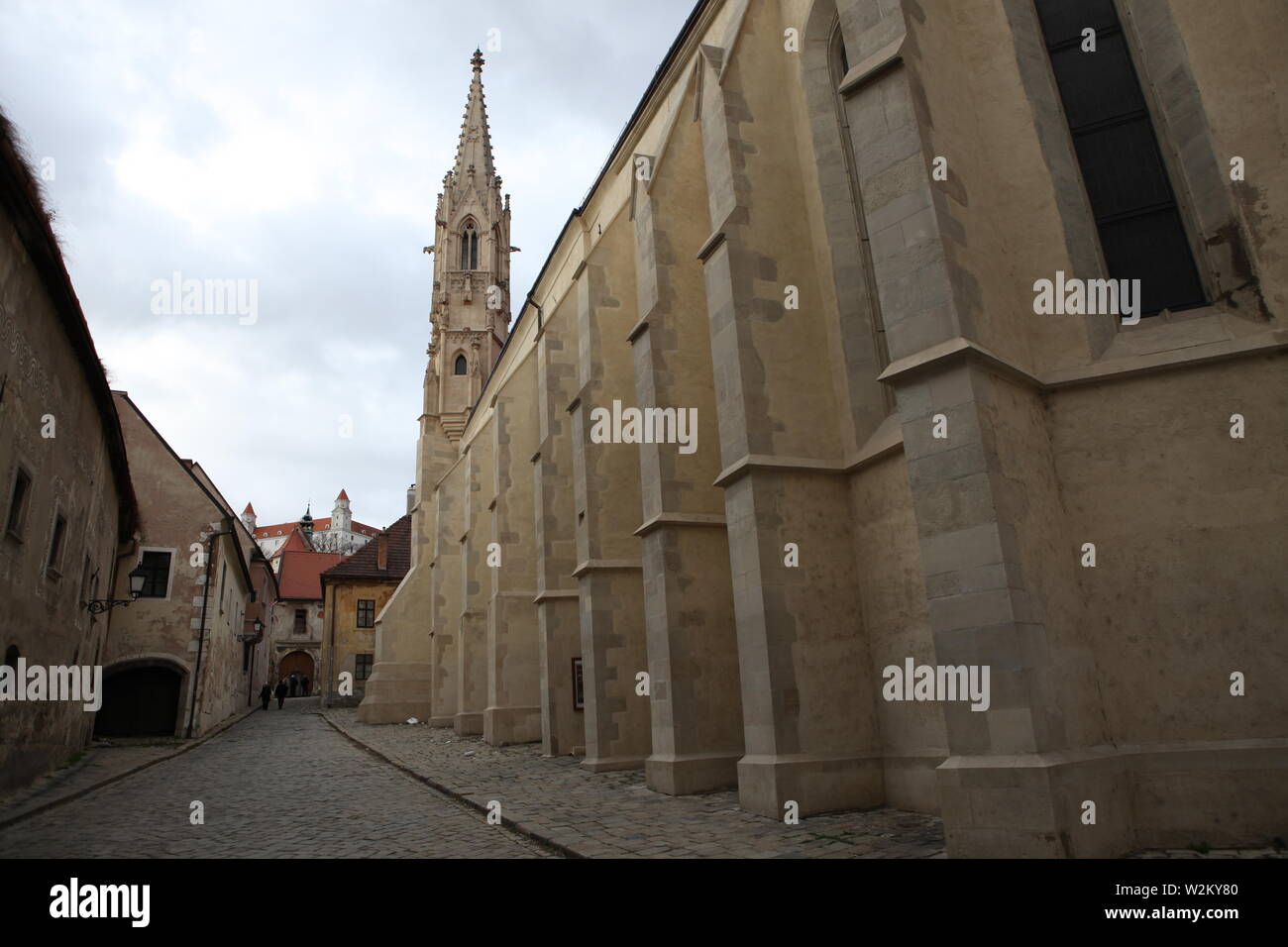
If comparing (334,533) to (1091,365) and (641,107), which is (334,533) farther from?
(1091,365)

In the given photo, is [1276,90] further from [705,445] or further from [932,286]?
[705,445]

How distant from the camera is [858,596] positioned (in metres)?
8.62

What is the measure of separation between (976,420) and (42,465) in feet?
40.2

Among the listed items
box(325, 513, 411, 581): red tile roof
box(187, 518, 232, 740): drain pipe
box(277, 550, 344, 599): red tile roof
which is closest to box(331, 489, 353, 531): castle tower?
box(277, 550, 344, 599): red tile roof

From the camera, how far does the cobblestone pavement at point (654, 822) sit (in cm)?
632

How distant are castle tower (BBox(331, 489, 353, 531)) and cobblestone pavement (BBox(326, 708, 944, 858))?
112m

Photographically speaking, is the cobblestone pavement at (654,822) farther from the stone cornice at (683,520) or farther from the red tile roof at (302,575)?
the red tile roof at (302,575)

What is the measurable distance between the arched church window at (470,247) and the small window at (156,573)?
920 inches

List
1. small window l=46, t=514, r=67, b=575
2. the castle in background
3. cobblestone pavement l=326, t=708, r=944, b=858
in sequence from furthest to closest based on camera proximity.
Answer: the castle in background, small window l=46, t=514, r=67, b=575, cobblestone pavement l=326, t=708, r=944, b=858

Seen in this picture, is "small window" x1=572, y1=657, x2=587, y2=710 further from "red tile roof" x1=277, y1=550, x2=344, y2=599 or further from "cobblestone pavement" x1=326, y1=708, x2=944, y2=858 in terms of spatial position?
"red tile roof" x1=277, y1=550, x2=344, y2=599

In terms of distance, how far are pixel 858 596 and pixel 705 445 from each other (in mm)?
3613

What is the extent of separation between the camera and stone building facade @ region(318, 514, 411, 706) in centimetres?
3916

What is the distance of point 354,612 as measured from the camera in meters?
40.0
